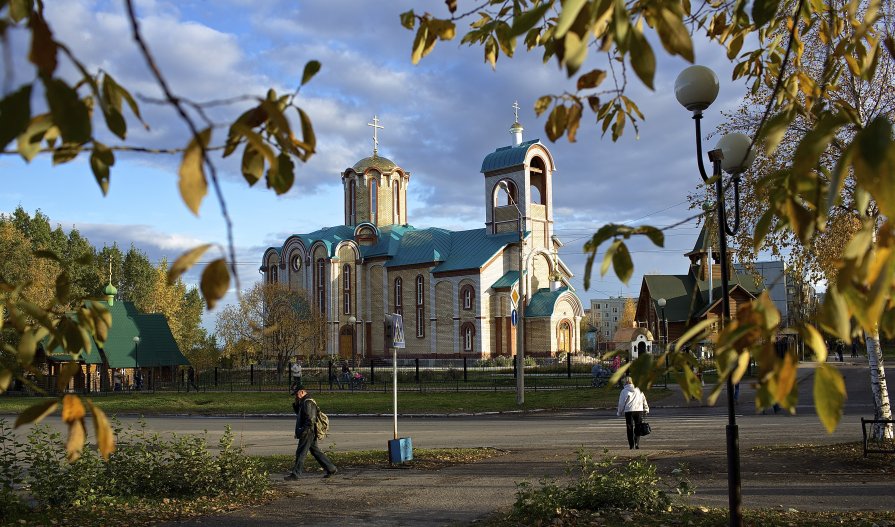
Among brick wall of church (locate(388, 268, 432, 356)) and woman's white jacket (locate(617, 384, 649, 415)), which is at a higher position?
brick wall of church (locate(388, 268, 432, 356))

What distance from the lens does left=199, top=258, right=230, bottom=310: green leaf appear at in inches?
85.5

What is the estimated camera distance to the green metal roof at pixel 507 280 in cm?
5183

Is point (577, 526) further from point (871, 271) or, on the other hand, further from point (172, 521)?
point (871, 271)

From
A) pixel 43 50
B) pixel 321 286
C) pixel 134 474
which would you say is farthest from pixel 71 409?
pixel 321 286

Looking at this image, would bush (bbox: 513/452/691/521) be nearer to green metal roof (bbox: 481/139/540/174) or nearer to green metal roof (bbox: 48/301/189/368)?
green metal roof (bbox: 48/301/189/368)

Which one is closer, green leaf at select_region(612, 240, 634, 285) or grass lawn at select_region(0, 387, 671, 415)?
green leaf at select_region(612, 240, 634, 285)

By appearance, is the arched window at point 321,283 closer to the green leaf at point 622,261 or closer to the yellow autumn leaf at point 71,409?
the green leaf at point 622,261

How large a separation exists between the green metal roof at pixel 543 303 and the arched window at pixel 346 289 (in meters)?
14.5

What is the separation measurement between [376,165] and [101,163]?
61.7 meters

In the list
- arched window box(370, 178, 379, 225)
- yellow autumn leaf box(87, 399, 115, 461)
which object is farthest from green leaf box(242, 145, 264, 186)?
arched window box(370, 178, 379, 225)

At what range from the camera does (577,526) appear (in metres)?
7.84

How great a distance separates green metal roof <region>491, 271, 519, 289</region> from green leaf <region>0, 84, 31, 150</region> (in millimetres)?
50092

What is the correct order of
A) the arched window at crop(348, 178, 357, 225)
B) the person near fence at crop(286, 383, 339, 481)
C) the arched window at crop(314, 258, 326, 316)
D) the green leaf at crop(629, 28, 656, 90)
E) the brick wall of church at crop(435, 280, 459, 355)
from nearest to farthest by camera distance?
the green leaf at crop(629, 28, 656, 90) < the person near fence at crop(286, 383, 339, 481) < the brick wall of church at crop(435, 280, 459, 355) < the arched window at crop(314, 258, 326, 316) < the arched window at crop(348, 178, 357, 225)

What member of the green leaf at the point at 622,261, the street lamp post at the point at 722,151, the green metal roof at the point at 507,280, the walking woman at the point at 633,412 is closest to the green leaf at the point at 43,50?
the green leaf at the point at 622,261
